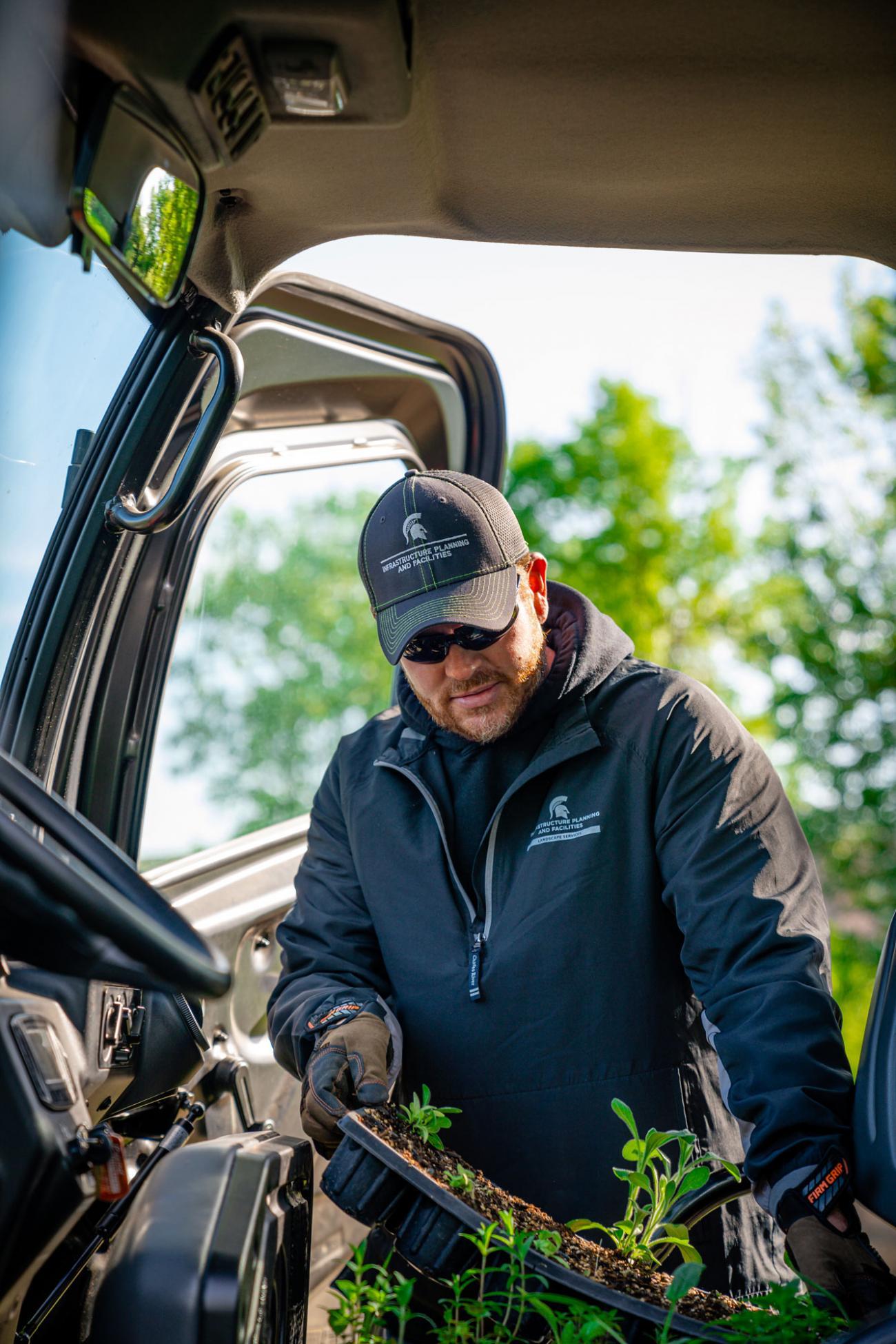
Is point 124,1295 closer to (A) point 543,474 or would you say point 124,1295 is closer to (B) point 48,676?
(B) point 48,676

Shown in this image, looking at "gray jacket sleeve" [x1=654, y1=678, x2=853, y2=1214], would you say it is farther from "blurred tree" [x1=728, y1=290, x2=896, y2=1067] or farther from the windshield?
"blurred tree" [x1=728, y1=290, x2=896, y2=1067]

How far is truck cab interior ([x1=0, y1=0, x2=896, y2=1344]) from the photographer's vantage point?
1.25 m

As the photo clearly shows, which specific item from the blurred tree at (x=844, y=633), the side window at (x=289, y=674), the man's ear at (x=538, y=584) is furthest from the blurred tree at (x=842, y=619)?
the man's ear at (x=538, y=584)

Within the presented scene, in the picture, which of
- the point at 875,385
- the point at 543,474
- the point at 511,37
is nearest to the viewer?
the point at 511,37

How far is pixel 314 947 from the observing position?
8.40 ft

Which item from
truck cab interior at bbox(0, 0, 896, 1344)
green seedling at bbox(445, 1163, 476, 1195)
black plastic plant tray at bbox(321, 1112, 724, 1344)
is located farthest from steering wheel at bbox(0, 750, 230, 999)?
green seedling at bbox(445, 1163, 476, 1195)

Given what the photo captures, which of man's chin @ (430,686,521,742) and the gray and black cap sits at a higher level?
the gray and black cap

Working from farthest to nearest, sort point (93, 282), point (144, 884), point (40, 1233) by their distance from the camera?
1. point (93, 282)
2. point (144, 884)
3. point (40, 1233)

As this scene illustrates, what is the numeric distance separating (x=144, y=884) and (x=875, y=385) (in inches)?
845

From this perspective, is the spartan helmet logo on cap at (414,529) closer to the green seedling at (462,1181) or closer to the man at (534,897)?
the man at (534,897)

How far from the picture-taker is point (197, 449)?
1948 mm

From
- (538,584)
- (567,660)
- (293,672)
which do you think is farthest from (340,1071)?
(293,672)

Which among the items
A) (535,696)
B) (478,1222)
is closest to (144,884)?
(478,1222)

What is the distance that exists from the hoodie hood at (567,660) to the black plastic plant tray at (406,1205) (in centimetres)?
105
